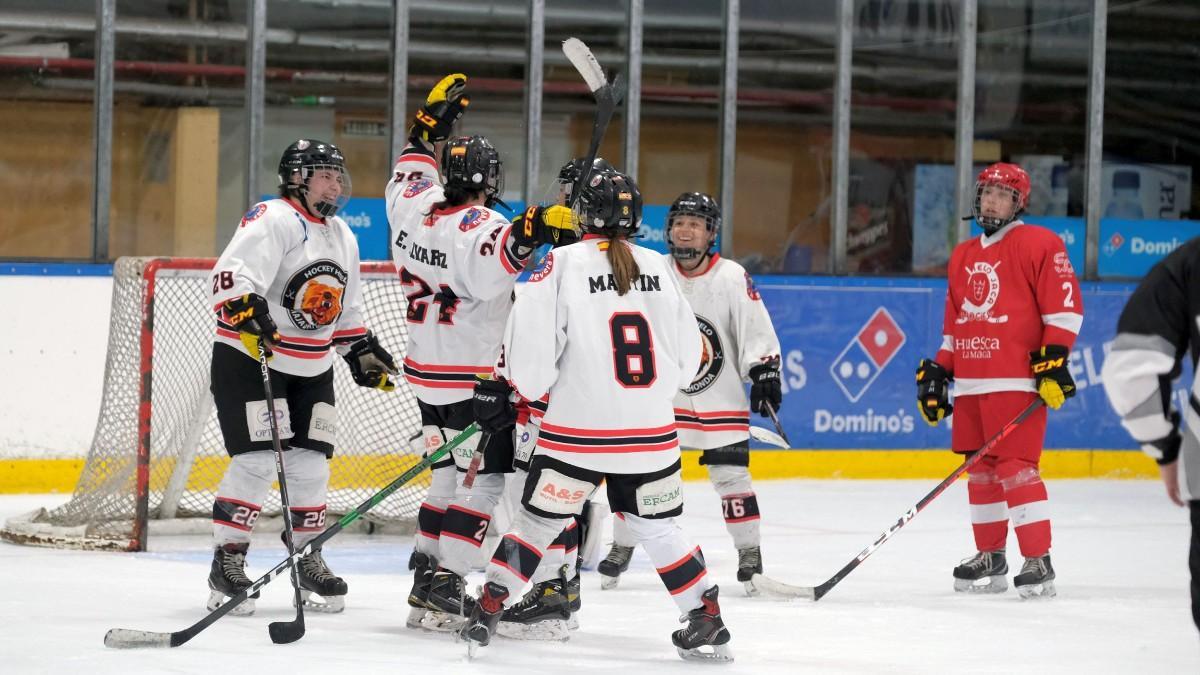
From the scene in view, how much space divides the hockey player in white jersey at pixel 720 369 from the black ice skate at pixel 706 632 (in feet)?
3.49

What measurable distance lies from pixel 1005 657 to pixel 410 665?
56.9 inches

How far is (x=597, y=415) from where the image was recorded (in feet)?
12.3

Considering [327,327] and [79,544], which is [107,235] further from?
[327,327]

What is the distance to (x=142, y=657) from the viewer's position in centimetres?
368

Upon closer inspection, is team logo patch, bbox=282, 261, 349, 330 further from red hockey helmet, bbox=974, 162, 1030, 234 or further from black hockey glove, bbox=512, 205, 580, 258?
red hockey helmet, bbox=974, 162, 1030, 234

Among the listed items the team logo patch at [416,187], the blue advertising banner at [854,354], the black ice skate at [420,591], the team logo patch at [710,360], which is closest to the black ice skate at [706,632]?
the black ice skate at [420,591]

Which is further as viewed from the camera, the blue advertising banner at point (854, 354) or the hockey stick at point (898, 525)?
the blue advertising banner at point (854, 354)

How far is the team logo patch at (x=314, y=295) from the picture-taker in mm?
4391

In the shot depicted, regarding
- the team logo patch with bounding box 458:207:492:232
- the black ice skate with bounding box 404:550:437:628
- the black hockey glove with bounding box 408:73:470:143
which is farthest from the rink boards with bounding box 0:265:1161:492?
the team logo patch with bounding box 458:207:492:232

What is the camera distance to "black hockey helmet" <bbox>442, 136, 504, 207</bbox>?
14.1 feet

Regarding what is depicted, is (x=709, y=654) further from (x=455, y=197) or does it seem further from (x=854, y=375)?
(x=854, y=375)

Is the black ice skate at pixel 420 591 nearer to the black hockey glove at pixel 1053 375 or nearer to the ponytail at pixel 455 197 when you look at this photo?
the ponytail at pixel 455 197

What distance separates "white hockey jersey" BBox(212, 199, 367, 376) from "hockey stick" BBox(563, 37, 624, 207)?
75cm

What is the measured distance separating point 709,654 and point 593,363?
2.41 feet
